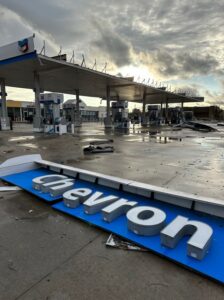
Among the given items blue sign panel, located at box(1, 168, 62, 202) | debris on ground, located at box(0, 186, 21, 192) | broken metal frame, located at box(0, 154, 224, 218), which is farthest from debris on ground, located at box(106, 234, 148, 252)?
debris on ground, located at box(0, 186, 21, 192)

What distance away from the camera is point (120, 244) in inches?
94.1

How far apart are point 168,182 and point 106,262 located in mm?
2905

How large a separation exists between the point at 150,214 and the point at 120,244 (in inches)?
27.7

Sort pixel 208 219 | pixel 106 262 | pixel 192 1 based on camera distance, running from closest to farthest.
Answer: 1. pixel 106 262
2. pixel 208 219
3. pixel 192 1

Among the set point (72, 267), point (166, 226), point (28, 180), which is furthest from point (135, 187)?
point (28, 180)

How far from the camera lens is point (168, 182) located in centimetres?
464

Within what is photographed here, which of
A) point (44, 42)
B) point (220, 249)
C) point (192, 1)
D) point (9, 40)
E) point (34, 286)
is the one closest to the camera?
point (34, 286)

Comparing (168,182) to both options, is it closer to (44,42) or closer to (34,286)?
(34,286)

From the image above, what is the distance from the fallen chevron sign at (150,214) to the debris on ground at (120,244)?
6 cm

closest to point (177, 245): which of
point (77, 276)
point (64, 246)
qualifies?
point (77, 276)

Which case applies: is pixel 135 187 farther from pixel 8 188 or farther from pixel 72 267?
pixel 8 188

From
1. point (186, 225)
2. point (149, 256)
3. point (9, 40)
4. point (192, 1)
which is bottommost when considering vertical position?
point (149, 256)

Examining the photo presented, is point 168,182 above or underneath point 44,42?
underneath

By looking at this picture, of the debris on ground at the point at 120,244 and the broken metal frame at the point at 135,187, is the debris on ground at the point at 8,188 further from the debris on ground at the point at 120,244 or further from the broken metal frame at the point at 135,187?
the debris on ground at the point at 120,244
